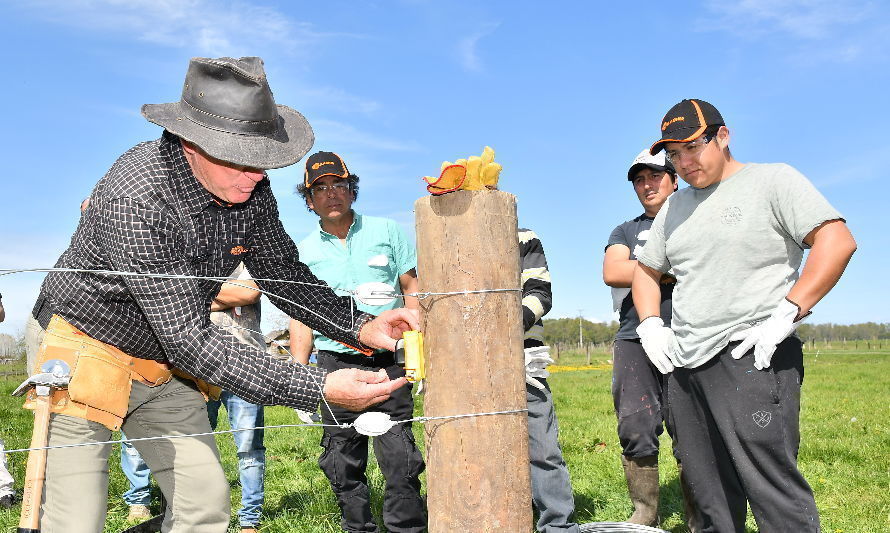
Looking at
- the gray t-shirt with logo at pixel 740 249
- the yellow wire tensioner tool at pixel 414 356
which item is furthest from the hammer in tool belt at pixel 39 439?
the gray t-shirt with logo at pixel 740 249

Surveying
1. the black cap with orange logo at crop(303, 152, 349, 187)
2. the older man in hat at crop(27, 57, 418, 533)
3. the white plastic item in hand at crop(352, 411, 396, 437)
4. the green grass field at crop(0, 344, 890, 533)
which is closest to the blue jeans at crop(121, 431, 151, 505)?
the green grass field at crop(0, 344, 890, 533)

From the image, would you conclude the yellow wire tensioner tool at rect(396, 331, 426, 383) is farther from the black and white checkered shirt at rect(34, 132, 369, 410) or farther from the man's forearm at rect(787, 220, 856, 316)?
the man's forearm at rect(787, 220, 856, 316)

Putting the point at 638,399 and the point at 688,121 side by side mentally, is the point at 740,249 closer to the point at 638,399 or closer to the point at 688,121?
the point at 688,121

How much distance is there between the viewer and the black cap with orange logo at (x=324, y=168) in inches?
188

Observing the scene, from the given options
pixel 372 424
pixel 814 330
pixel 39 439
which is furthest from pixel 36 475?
pixel 814 330

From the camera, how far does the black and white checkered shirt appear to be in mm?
2609

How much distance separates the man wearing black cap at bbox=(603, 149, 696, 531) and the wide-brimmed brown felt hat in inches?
102

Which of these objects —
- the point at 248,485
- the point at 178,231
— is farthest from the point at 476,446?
the point at 248,485

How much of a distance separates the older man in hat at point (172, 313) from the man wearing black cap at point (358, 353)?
150cm

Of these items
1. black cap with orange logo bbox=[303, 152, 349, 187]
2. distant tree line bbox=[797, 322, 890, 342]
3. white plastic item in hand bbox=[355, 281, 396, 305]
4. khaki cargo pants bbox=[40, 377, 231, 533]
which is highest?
distant tree line bbox=[797, 322, 890, 342]

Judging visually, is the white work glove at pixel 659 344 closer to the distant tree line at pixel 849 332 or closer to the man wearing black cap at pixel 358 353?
the man wearing black cap at pixel 358 353

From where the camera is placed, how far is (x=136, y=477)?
17.5 feet

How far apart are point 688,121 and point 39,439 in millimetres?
2999

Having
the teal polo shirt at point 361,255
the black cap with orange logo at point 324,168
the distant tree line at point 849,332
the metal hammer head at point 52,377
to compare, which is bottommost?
the metal hammer head at point 52,377
